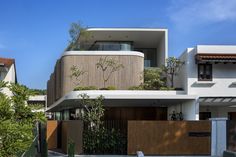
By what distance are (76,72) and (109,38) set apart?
10.4 meters

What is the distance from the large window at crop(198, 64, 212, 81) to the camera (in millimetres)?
37031

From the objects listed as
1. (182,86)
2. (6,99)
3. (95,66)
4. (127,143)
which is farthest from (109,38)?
(6,99)

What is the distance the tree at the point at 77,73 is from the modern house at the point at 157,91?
1.03ft

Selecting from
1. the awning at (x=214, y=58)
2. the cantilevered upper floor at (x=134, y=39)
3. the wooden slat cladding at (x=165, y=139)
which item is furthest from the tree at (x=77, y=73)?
the wooden slat cladding at (x=165, y=139)

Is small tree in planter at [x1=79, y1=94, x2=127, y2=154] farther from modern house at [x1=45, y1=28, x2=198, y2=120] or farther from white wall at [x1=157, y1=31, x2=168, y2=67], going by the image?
white wall at [x1=157, y1=31, x2=168, y2=67]

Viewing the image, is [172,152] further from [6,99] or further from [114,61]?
[6,99]

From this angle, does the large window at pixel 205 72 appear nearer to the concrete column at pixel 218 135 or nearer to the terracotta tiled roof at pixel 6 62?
the concrete column at pixel 218 135

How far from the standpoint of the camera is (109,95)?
35.4 metres

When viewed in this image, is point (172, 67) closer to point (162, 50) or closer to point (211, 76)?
point (211, 76)

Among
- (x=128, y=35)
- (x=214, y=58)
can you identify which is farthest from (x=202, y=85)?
(x=128, y=35)

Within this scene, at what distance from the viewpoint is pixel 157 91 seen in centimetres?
3669

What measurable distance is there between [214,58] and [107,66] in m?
10.7

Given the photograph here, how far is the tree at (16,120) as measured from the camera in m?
9.70

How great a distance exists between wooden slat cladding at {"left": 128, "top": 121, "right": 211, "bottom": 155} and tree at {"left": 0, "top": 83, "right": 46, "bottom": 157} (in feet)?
60.1
